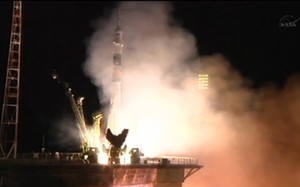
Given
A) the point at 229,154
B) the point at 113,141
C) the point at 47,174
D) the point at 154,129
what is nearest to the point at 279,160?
the point at 229,154

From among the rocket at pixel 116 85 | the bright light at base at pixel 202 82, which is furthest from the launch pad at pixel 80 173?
the bright light at base at pixel 202 82

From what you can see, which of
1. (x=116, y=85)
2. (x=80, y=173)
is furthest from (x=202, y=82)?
(x=80, y=173)

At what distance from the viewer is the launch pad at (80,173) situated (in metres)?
46.2

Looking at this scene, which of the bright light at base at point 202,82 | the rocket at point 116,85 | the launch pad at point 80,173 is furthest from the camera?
the bright light at base at point 202,82

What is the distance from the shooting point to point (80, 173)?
49.4 meters

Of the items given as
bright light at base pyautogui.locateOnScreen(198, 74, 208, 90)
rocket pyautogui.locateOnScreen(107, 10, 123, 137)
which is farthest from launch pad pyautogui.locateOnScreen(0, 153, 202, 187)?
bright light at base pyautogui.locateOnScreen(198, 74, 208, 90)

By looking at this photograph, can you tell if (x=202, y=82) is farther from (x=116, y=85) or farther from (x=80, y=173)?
(x=80, y=173)

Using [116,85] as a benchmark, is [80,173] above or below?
below

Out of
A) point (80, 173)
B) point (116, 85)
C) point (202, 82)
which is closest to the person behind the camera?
point (80, 173)

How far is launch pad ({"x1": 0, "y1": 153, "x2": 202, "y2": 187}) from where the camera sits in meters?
46.2

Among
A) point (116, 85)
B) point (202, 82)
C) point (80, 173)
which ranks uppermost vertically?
point (202, 82)

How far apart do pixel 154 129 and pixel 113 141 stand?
19.4 m

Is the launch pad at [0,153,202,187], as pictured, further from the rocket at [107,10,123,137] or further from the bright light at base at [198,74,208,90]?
the bright light at base at [198,74,208,90]

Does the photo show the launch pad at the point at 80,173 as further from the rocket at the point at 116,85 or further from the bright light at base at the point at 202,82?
the bright light at base at the point at 202,82
